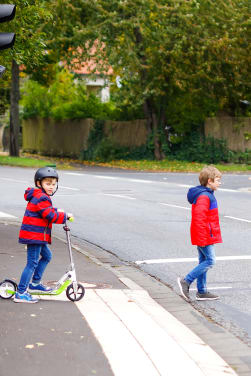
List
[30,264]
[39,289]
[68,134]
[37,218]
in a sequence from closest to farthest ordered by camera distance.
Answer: [37,218] → [30,264] → [39,289] → [68,134]

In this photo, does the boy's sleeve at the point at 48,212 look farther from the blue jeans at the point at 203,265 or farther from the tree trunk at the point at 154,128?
the tree trunk at the point at 154,128

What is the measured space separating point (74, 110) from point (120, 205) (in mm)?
26652

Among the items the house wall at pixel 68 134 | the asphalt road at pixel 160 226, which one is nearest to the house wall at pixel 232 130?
the house wall at pixel 68 134

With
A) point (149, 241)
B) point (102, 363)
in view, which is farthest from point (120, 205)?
point (102, 363)

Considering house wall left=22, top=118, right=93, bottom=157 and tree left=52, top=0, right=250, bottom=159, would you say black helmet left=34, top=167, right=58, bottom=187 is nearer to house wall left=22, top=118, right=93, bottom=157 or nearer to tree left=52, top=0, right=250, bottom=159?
tree left=52, top=0, right=250, bottom=159

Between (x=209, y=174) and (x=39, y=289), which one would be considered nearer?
(x=39, y=289)

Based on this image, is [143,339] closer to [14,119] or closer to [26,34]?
[26,34]

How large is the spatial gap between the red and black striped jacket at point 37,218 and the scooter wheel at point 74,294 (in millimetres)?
500

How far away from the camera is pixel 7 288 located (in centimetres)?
710

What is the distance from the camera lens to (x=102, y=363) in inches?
202

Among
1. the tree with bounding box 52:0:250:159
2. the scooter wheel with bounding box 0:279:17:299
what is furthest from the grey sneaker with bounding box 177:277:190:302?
the tree with bounding box 52:0:250:159

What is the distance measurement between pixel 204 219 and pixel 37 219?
172 cm

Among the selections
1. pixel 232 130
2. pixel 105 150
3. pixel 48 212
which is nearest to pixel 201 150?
Answer: pixel 232 130

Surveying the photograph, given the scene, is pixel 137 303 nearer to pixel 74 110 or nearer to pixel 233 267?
pixel 233 267
